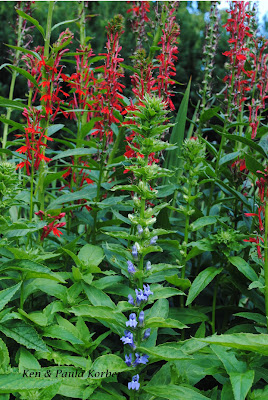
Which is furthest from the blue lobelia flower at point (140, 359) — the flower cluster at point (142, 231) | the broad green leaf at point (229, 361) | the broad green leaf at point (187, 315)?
the broad green leaf at point (187, 315)

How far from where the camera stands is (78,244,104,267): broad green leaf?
1.68 m

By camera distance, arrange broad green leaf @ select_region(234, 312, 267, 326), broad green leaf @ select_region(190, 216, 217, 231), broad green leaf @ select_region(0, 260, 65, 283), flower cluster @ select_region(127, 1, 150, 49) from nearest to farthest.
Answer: broad green leaf @ select_region(0, 260, 65, 283), broad green leaf @ select_region(234, 312, 267, 326), broad green leaf @ select_region(190, 216, 217, 231), flower cluster @ select_region(127, 1, 150, 49)

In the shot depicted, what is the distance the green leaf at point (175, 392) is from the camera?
50.3 inches

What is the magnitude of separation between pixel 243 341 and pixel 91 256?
2.42 ft

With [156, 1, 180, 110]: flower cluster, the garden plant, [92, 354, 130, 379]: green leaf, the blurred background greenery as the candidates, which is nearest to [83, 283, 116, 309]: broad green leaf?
the garden plant

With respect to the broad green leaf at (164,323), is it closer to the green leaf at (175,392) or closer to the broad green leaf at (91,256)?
the green leaf at (175,392)

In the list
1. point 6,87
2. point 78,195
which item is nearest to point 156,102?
point 78,195

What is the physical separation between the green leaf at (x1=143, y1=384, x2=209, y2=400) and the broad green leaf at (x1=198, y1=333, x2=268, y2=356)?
21 cm

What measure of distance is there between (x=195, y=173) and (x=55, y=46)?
2.90 feet

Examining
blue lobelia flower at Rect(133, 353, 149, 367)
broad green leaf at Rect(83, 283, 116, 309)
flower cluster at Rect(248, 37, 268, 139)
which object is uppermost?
flower cluster at Rect(248, 37, 268, 139)

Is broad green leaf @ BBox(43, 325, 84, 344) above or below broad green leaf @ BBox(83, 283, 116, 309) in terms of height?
below

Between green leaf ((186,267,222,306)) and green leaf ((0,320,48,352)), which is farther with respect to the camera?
green leaf ((186,267,222,306))

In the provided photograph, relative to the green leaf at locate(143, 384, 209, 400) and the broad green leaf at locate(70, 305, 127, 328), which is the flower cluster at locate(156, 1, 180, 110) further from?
the green leaf at locate(143, 384, 209, 400)

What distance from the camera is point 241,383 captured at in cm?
121
